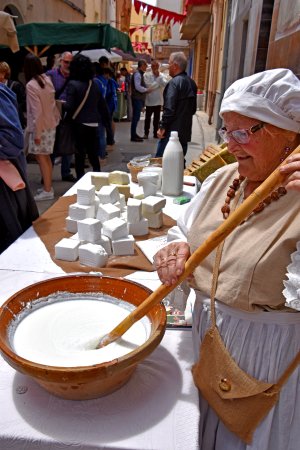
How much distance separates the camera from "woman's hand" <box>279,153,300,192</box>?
800 millimetres

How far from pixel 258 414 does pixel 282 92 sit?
83 cm

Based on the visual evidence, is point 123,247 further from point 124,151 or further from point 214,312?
point 124,151

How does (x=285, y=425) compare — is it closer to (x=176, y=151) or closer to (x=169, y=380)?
(x=169, y=380)

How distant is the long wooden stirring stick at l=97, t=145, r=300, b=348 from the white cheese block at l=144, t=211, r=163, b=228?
1.19 meters

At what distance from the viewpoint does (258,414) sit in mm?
1041

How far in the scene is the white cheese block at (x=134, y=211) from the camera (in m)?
2.00

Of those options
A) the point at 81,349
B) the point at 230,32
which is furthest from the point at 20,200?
the point at 230,32

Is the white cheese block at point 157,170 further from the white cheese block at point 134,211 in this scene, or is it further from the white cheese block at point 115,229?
the white cheese block at point 115,229

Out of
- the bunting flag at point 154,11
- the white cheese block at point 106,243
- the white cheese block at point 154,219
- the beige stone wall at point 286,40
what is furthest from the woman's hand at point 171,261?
the bunting flag at point 154,11

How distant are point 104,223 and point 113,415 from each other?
3.63 feet

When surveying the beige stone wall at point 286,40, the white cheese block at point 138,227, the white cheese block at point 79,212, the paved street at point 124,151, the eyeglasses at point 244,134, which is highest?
the beige stone wall at point 286,40

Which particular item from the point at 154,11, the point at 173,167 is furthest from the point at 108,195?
the point at 154,11

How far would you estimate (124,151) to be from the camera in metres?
7.92

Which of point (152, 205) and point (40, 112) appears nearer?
point (152, 205)
